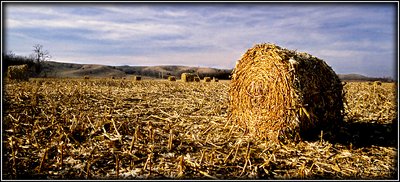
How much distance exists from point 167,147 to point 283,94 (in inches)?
80.1

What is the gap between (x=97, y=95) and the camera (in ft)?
31.4

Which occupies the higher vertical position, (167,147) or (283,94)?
(283,94)

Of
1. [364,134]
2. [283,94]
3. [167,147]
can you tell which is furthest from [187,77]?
[167,147]

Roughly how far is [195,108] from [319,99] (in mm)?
3128

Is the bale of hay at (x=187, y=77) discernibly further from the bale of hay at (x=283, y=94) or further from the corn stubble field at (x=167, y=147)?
the bale of hay at (x=283, y=94)

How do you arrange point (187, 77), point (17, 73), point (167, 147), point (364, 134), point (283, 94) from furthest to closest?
point (187, 77), point (17, 73), point (364, 134), point (283, 94), point (167, 147)

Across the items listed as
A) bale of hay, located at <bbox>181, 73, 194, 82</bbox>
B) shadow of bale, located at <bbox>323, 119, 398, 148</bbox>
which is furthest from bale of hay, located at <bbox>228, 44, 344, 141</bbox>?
bale of hay, located at <bbox>181, 73, 194, 82</bbox>

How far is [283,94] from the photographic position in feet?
19.6

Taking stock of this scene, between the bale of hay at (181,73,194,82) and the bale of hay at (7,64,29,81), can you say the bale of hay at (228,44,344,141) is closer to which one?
the bale of hay at (7,64,29,81)

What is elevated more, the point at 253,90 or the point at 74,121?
the point at 253,90

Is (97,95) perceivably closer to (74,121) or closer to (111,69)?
(74,121)

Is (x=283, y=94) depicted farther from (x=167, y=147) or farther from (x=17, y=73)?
(x=17, y=73)

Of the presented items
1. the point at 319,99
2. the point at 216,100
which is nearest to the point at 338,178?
the point at 319,99

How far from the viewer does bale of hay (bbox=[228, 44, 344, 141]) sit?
587 centimetres
